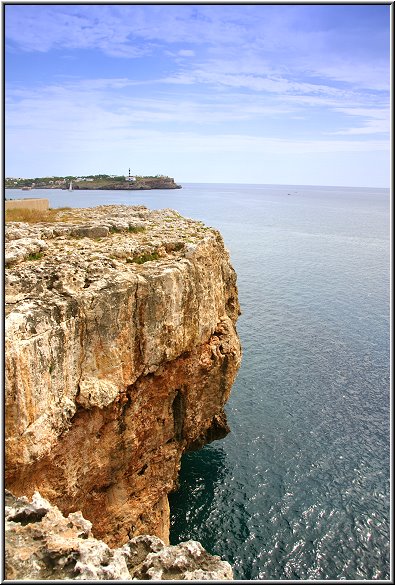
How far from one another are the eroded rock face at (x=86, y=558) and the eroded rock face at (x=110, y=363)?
456 cm

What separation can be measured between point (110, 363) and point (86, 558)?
9.62 meters

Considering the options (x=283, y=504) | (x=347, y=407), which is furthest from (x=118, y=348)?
(x=347, y=407)

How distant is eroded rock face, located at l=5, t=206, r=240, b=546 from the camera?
16.0 metres

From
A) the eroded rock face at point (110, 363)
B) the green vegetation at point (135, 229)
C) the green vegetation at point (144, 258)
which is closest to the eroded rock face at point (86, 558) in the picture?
the eroded rock face at point (110, 363)

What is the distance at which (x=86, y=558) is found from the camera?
988cm

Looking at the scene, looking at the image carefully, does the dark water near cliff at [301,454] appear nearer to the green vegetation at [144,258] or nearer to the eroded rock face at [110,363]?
the eroded rock face at [110,363]

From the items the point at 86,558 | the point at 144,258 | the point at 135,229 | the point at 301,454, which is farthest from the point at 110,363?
the point at 301,454

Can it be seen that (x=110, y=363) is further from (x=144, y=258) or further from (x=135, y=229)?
(x=135, y=229)

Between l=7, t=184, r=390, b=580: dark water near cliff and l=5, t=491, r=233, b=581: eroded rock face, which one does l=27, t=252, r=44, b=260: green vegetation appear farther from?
l=7, t=184, r=390, b=580: dark water near cliff

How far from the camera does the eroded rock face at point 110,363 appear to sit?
1598 centimetres

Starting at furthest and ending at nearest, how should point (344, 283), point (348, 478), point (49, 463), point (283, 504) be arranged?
point (344, 283) → point (348, 478) → point (283, 504) → point (49, 463)

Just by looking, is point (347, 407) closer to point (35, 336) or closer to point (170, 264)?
point (170, 264)

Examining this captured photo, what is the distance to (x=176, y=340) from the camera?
2180 cm

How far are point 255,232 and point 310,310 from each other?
63272mm
